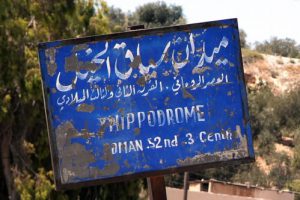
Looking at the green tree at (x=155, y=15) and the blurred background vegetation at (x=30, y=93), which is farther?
the green tree at (x=155, y=15)

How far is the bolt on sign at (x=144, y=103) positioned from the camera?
4.88 metres

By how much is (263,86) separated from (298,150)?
13158 millimetres

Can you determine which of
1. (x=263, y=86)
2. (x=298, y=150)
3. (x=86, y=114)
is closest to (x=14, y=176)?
(x=86, y=114)

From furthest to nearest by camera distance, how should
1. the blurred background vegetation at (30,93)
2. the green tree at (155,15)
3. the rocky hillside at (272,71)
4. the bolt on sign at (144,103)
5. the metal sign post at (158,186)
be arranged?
the green tree at (155,15) → the rocky hillside at (272,71) → the blurred background vegetation at (30,93) → the metal sign post at (158,186) → the bolt on sign at (144,103)

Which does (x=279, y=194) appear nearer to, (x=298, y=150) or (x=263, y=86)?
(x=298, y=150)

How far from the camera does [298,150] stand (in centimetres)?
4272

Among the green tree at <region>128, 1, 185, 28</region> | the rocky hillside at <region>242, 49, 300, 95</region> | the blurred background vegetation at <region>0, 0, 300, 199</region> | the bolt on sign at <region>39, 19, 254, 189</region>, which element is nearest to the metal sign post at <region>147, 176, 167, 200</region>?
the bolt on sign at <region>39, 19, 254, 189</region>

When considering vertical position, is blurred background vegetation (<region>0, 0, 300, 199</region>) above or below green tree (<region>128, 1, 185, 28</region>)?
below

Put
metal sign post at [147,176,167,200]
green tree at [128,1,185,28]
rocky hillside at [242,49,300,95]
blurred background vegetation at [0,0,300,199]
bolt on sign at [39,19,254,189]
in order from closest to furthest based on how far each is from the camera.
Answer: bolt on sign at [39,19,254,189], metal sign post at [147,176,167,200], blurred background vegetation at [0,0,300,199], rocky hillside at [242,49,300,95], green tree at [128,1,185,28]

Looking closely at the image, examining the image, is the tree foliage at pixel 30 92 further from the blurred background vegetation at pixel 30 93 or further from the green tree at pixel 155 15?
the green tree at pixel 155 15

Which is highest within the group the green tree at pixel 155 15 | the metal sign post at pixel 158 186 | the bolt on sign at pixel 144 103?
the green tree at pixel 155 15

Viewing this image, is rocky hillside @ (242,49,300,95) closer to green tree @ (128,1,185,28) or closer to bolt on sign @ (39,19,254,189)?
green tree @ (128,1,185,28)

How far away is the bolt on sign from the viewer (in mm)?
4875

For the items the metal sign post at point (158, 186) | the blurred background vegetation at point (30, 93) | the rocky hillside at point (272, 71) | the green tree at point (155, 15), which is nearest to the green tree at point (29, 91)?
the blurred background vegetation at point (30, 93)
